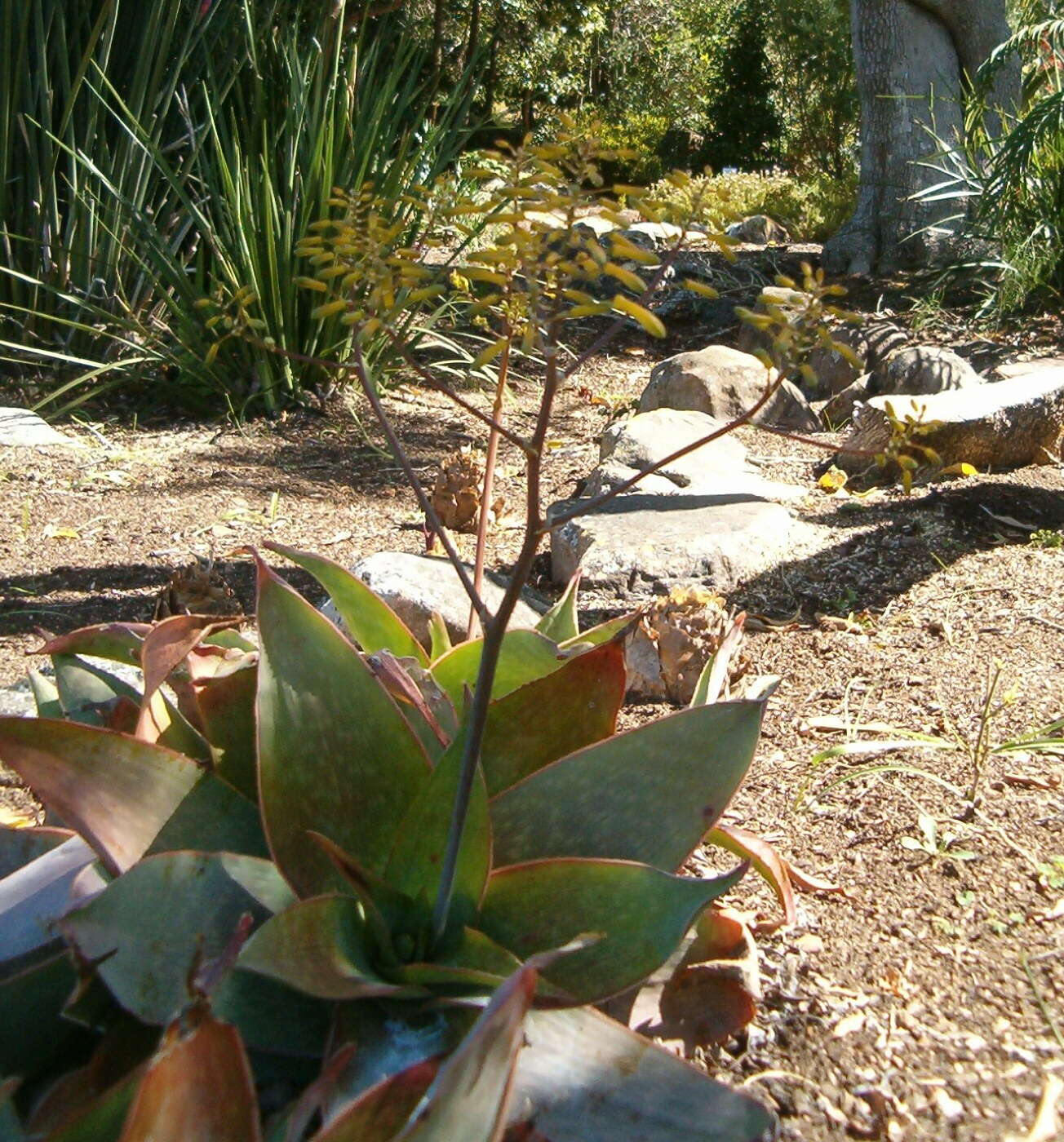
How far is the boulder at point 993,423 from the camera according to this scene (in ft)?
14.3

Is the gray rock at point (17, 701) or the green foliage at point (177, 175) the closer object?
the gray rock at point (17, 701)

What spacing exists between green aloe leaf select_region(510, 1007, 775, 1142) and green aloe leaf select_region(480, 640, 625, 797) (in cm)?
35

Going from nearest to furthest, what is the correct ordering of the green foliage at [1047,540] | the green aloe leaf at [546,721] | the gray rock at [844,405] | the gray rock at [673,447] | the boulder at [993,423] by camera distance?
the green aloe leaf at [546,721]
the green foliage at [1047,540]
the boulder at [993,423]
the gray rock at [673,447]
the gray rock at [844,405]

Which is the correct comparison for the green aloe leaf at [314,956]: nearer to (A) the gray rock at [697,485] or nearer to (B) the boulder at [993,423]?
(A) the gray rock at [697,485]

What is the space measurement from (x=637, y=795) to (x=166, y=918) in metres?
0.54

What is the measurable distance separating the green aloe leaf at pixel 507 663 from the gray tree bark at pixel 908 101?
706 centimetres

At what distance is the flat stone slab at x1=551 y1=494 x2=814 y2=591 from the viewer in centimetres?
341

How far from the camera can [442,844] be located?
1313 mm

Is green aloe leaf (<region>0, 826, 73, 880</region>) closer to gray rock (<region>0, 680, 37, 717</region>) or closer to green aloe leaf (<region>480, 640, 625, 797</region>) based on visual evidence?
green aloe leaf (<region>480, 640, 625, 797</region>)

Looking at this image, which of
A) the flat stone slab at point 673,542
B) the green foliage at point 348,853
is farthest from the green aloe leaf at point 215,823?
the flat stone slab at point 673,542

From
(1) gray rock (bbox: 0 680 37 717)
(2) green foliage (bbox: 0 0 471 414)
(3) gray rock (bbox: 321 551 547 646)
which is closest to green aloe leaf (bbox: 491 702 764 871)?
(3) gray rock (bbox: 321 551 547 646)

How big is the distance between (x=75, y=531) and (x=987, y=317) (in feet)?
16.8

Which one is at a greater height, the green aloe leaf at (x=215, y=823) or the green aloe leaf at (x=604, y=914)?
the green aloe leaf at (x=604, y=914)

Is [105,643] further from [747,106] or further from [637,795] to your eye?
[747,106]
